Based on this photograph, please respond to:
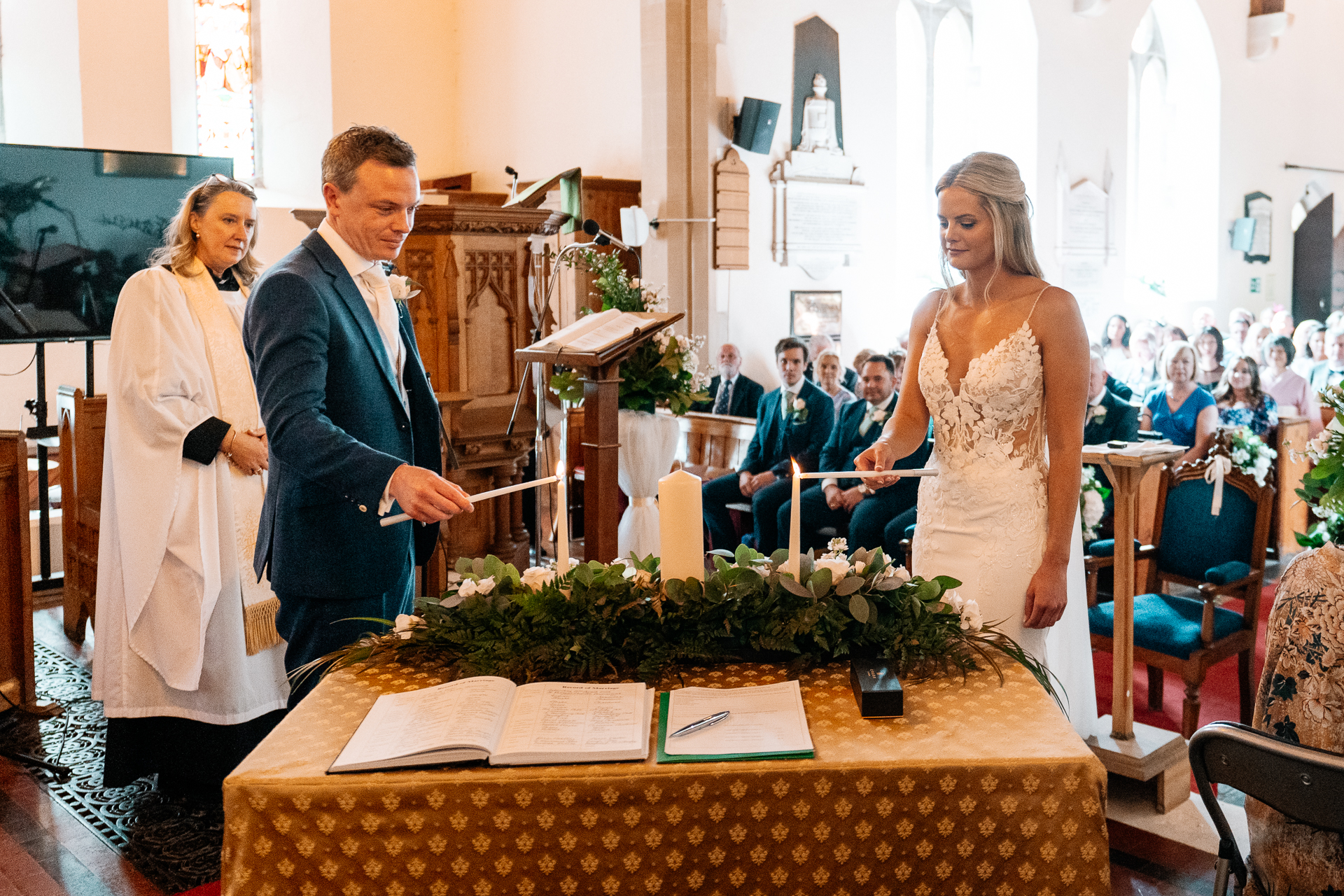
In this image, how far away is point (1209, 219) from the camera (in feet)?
46.9

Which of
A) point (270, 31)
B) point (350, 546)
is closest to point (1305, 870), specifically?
point (350, 546)

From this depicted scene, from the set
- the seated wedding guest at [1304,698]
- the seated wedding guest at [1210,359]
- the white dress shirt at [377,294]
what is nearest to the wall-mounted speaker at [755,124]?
the seated wedding guest at [1210,359]

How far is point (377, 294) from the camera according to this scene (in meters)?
2.22

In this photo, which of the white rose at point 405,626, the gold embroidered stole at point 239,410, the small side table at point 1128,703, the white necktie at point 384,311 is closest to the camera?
the white rose at point 405,626

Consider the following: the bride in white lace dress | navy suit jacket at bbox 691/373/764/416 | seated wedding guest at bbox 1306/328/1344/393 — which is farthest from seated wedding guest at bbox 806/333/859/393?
the bride in white lace dress

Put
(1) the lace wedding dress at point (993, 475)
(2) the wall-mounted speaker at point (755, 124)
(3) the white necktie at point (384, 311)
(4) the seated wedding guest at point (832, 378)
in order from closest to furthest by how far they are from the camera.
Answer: (3) the white necktie at point (384, 311) < (1) the lace wedding dress at point (993, 475) < (4) the seated wedding guest at point (832, 378) < (2) the wall-mounted speaker at point (755, 124)

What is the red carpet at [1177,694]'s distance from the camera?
4078mm

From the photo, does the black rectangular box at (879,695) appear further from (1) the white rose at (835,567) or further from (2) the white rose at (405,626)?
(2) the white rose at (405,626)

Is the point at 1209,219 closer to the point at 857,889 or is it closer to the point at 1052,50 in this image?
the point at 1052,50

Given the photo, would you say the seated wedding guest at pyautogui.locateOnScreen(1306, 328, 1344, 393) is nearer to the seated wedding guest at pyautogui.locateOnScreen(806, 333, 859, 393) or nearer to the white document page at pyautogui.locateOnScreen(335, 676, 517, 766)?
the seated wedding guest at pyautogui.locateOnScreen(806, 333, 859, 393)

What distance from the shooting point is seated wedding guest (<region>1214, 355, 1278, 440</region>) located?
22.2 feet

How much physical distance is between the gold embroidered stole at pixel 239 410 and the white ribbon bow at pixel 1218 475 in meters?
3.30

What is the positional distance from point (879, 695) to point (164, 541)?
2349 mm

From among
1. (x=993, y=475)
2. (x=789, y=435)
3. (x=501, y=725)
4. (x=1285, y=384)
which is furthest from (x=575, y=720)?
(x=1285, y=384)
